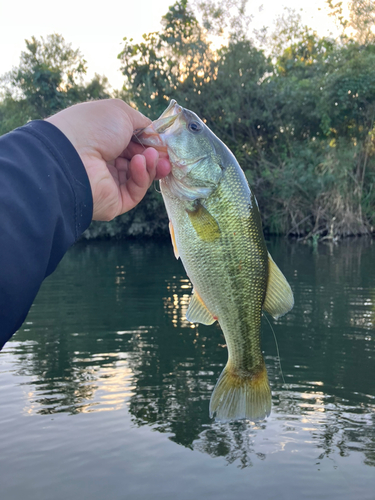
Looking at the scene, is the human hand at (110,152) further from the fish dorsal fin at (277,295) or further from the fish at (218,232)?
the fish dorsal fin at (277,295)

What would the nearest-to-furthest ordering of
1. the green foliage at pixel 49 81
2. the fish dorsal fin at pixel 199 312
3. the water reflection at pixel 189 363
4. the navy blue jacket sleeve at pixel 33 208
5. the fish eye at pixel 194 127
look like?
the navy blue jacket sleeve at pixel 33 208 < the fish eye at pixel 194 127 < the fish dorsal fin at pixel 199 312 < the water reflection at pixel 189 363 < the green foliage at pixel 49 81

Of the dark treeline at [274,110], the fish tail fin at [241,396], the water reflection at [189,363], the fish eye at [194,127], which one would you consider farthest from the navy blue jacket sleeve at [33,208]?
the dark treeline at [274,110]

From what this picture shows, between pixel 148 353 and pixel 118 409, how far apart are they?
2285mm

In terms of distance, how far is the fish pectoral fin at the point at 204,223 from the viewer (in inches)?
90.5

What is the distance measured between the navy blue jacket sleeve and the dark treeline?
1002 inches

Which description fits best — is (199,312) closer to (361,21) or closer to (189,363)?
(189,363)

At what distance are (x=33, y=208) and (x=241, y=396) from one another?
64.1 inches

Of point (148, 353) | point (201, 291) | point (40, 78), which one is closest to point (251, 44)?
point (40, 78)

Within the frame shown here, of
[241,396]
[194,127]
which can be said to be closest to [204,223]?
[194,127]

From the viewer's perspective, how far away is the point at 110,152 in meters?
2.01

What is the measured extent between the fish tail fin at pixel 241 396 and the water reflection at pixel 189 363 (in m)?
2.96

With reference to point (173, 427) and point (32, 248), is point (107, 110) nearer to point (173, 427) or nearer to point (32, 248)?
point (32, 248)

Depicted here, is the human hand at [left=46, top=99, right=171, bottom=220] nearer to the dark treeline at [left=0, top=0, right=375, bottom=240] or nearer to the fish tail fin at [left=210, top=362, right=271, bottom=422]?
the fish tail fin at [left=210, top=362, right=271, bottom=422]

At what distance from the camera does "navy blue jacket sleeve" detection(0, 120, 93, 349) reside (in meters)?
1.25
